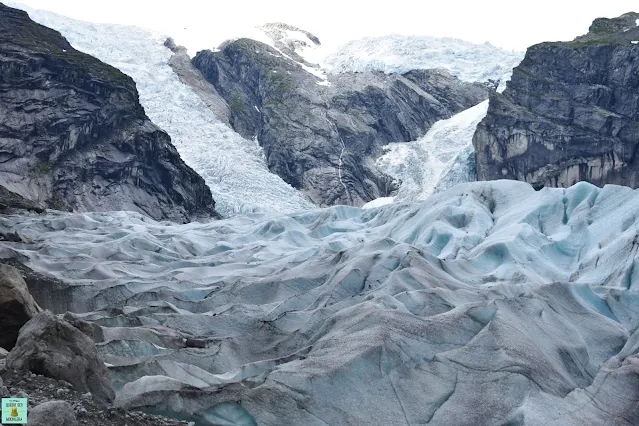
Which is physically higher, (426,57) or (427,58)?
(426,57)

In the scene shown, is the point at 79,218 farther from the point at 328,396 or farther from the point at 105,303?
the point at 328,396

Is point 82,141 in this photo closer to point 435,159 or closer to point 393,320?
point 435,159

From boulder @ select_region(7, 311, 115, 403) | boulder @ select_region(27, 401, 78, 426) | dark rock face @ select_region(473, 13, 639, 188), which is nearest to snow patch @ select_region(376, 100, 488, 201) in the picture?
dark rock face @ select_region(473, 13, 639, 188)

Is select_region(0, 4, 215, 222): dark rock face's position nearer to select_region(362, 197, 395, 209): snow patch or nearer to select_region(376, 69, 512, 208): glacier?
select_region(362, 197, 395, 209): snow patch

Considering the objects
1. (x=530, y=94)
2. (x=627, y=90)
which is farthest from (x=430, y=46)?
(x=627, y=90)

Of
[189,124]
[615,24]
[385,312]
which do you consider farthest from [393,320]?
[615,24]

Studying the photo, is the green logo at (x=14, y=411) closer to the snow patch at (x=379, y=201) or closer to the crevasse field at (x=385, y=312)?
the crevasse field at (x=385, y=312)
